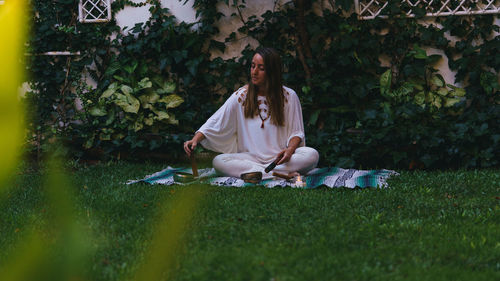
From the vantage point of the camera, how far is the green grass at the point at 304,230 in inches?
84.4

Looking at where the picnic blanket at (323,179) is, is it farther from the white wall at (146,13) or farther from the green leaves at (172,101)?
the white wall at (146,13)

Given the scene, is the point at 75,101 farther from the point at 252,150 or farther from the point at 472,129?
the point at 472,129

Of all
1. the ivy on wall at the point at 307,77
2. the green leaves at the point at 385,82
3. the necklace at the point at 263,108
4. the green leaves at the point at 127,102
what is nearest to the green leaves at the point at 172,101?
the ivy on wall at the point at 307,77

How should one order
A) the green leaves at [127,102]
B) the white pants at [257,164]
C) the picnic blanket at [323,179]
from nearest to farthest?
the picnic blanket at [323,179] → the white pants at [257,164] → the green leaves at [127,102]

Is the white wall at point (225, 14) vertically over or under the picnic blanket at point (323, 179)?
over

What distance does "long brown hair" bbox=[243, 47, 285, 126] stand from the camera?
15.1 feet

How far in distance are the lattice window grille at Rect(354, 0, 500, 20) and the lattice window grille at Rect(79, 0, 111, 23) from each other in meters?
2.91

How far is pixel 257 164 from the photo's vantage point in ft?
15.2

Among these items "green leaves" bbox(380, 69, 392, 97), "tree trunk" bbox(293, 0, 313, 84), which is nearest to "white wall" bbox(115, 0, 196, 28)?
"tree trunk" bbox(293, 0, 313, 84)

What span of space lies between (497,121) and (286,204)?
115 inches

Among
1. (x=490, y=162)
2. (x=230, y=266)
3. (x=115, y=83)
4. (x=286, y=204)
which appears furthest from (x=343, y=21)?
(x=230, y=266)

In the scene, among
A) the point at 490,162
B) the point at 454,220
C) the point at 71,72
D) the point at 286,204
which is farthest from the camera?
the point at 71,72

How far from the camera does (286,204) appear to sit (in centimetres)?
344

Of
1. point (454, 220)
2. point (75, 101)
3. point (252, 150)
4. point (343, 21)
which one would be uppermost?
point (343, 21)
